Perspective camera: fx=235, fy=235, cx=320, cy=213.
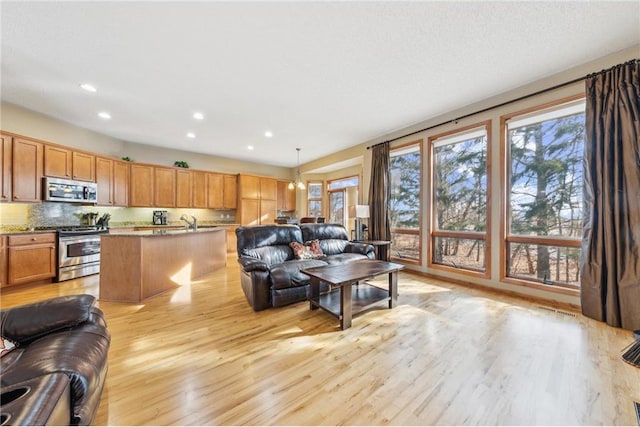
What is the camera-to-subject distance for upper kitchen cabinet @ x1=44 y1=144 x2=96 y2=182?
13.2 ft

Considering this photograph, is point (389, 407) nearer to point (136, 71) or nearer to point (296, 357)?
point (296, 357)

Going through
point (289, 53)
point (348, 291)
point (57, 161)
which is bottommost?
point (348, 291)

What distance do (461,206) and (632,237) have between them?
189 cm

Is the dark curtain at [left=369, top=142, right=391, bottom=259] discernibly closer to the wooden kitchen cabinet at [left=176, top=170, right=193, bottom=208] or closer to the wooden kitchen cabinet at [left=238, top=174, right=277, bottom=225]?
the wooden kitchen cabinet at [left=238, top=174, right=277, bottom=225]

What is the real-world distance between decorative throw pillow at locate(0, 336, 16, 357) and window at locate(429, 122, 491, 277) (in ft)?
16.2

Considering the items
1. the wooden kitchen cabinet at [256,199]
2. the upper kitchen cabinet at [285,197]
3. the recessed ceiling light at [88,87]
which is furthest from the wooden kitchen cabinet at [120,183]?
the upper kitchen cabinet at [285,197]

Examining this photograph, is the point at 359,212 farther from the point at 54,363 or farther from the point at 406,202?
the point at 54,363

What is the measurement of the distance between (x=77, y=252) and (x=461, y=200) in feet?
22.5

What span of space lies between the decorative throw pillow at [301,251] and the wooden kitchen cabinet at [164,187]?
4.12 metres

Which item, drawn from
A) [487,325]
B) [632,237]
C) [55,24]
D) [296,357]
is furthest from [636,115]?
[55,24]

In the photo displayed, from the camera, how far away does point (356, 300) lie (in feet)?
9.44

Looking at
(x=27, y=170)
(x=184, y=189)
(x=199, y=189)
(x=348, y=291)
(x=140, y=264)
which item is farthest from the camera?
(x=199, y=189)

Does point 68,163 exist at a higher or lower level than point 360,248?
higher

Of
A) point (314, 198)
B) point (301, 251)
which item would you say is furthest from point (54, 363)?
point (314, 198)
